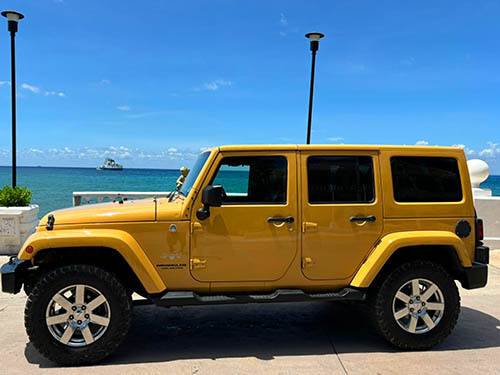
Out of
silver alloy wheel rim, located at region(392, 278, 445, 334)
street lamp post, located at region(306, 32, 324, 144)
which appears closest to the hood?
silver alloy wheel rim, located at region(392, 278, 445, 334)

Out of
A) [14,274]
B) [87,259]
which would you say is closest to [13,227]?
[14,274]

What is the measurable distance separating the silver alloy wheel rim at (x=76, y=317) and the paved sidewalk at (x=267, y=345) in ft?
0.83

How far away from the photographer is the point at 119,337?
3572 millimetres

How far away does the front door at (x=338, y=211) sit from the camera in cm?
384

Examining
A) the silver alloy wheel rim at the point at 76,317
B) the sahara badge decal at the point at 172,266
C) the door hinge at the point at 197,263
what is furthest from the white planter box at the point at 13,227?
the door hinge at the point at 197,263

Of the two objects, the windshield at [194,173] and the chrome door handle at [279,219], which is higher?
the windshield at [194,173]

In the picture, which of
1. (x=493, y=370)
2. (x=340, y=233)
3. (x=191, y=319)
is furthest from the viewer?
(x=191, y=319)

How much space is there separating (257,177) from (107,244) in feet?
4.86

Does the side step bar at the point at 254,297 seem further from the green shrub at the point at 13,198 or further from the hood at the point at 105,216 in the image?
the green shrub at the point at 13,198

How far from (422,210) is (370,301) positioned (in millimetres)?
1021

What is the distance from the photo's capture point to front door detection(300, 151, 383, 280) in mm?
3844

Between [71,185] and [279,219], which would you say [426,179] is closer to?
[279,219]

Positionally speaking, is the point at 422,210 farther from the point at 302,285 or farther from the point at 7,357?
the point at 7,357

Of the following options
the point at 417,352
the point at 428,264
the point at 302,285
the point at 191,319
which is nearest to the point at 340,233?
the point at 302,285
